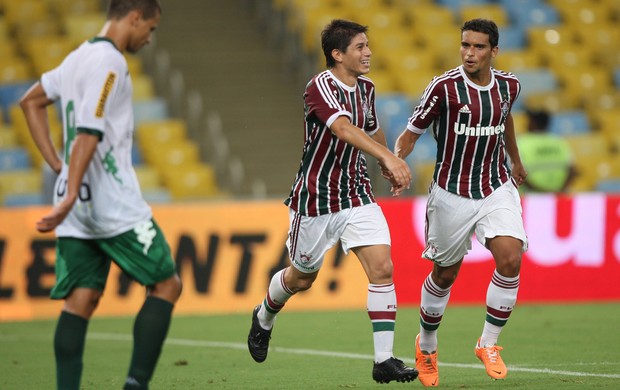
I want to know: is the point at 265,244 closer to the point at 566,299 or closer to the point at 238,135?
the point at 566,299

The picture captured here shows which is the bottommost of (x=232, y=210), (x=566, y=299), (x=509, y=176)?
(x=566, y=299)

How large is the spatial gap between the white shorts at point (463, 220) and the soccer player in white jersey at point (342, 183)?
1.62 ft

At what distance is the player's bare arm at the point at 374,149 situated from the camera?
21.8 feet

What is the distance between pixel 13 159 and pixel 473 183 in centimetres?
934

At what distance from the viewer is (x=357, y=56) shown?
7.44 meters

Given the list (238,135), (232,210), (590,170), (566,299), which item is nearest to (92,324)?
(232,210)

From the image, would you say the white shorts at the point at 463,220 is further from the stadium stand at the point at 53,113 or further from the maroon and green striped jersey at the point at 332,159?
the stadium stand at the point at 53,113

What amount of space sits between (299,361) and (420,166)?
6.94m

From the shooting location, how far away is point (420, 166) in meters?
15.5

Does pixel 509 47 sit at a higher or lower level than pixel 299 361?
higher

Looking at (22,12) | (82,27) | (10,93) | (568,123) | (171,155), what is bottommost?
(171,155)

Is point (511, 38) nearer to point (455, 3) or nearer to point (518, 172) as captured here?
point (455, 3)

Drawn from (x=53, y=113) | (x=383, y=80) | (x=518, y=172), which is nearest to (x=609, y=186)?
(x=383, y=80)

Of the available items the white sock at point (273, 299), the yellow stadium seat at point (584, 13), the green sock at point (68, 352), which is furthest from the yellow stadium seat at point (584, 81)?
the green sock at point (68, 352)
